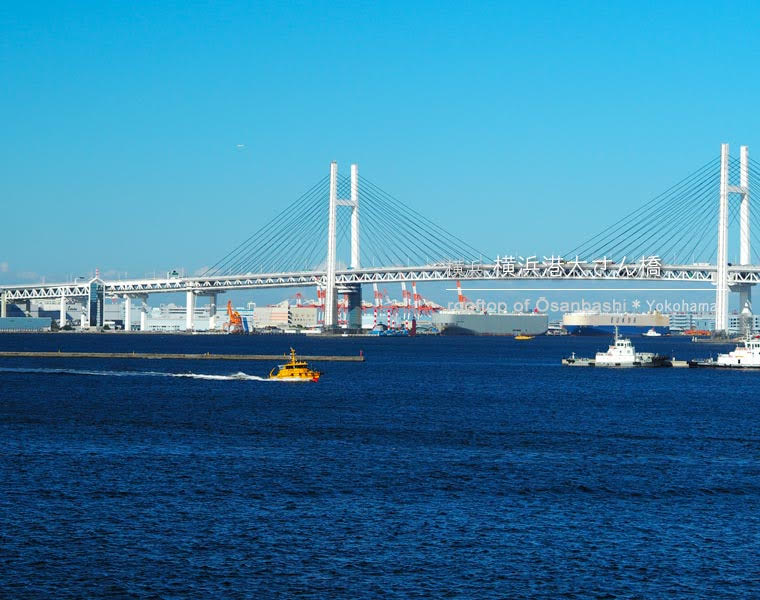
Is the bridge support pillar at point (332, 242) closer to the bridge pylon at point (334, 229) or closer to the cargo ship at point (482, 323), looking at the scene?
the bridge pylon at point (334, 229)

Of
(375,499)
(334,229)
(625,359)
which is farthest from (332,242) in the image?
(375,499)

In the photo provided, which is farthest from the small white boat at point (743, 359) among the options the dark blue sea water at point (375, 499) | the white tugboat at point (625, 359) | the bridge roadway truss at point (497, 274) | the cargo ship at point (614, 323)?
the cargo ship at point (614, 323)

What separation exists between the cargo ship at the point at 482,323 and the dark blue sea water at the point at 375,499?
4966 inches

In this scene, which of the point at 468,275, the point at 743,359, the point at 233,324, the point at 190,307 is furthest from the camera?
the point at 233,324

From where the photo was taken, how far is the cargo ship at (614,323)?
7032 inches

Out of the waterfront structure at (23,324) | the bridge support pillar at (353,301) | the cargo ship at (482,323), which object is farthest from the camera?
the cargo ship at (482,323)

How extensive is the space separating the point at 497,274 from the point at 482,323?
5534 cm

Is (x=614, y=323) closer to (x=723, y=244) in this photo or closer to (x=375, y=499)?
(x=723, y=244)

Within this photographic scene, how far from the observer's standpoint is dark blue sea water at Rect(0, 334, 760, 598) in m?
16.2

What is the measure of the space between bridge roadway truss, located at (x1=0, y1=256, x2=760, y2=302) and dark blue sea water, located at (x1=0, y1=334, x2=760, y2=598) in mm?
65058

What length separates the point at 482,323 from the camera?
167750 mm

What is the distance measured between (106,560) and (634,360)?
53.8m

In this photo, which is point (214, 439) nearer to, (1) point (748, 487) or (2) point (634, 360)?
(1) point (748, 487)

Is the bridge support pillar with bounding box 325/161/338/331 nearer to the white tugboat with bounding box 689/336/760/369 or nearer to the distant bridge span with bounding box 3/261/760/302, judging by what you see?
the distant bridge span with bounding box 3/261/760/302
